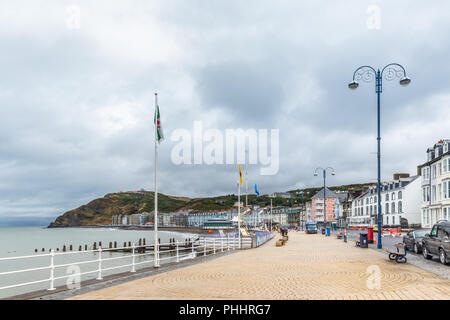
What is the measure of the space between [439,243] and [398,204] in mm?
68634

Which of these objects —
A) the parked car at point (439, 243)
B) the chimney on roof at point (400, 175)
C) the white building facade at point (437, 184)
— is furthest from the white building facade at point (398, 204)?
the parked car at point (439, 243)

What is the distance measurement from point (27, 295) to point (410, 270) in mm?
12590

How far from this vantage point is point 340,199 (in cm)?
14988

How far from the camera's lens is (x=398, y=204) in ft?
265

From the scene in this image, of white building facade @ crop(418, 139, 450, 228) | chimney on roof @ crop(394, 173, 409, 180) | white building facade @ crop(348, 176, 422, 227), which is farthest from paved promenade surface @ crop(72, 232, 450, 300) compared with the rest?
chimney on roof @ crop(394, 173, 409, 180)

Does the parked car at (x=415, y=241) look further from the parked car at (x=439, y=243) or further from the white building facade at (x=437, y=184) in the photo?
the white building facade at (x=437, y=184)

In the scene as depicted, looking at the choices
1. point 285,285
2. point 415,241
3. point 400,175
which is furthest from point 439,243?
point 400,175

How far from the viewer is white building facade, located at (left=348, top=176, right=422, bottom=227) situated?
254 feet

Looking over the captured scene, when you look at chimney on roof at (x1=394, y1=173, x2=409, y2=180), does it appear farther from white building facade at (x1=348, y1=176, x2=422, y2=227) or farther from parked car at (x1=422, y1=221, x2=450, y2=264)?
parked car at (x1=422, y1=221, x2=450, y2=264)

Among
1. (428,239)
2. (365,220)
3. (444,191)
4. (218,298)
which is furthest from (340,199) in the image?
(218,298)

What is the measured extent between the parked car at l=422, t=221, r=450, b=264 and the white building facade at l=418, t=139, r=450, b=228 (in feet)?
107

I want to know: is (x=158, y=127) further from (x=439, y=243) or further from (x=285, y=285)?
(x=439, y=243)

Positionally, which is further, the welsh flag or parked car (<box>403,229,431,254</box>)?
parked car (<box>403,229,431,254</box>)
